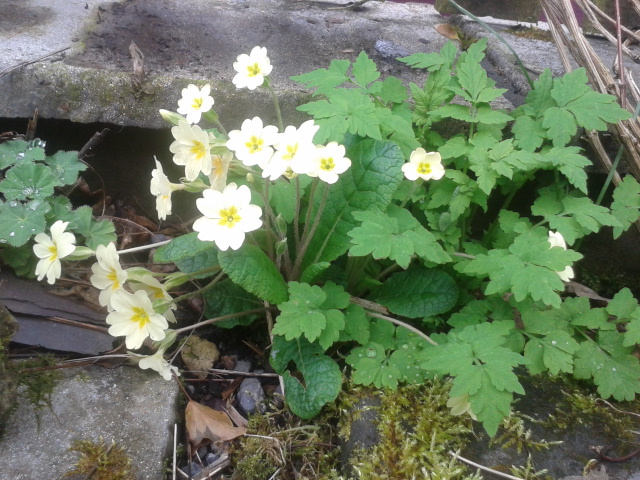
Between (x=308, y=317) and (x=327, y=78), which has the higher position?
(x=327, y=78)

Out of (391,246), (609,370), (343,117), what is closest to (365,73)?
(343,117)

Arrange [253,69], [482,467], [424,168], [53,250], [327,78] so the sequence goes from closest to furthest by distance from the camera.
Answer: [482,467] → [53,250] → [424,168] → [253,69] → [327,78]

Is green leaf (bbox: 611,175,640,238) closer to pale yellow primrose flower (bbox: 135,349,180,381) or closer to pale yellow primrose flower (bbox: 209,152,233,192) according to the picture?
pale yellow primrose flower (bbox: 209,152,233,192)

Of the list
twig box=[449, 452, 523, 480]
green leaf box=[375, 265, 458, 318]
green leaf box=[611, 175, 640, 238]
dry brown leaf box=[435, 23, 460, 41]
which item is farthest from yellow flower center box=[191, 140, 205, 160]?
dry brown leaf box=[435, 23, 460, 41]

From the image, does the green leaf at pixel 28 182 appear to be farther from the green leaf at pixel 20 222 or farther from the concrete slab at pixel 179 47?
the concrete slab at pixel 179 47

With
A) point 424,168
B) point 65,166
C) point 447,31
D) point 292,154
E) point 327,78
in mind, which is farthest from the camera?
point 447,31

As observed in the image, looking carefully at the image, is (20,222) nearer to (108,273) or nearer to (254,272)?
(108,273)

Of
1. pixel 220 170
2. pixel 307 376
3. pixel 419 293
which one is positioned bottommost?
pixel 307 376
